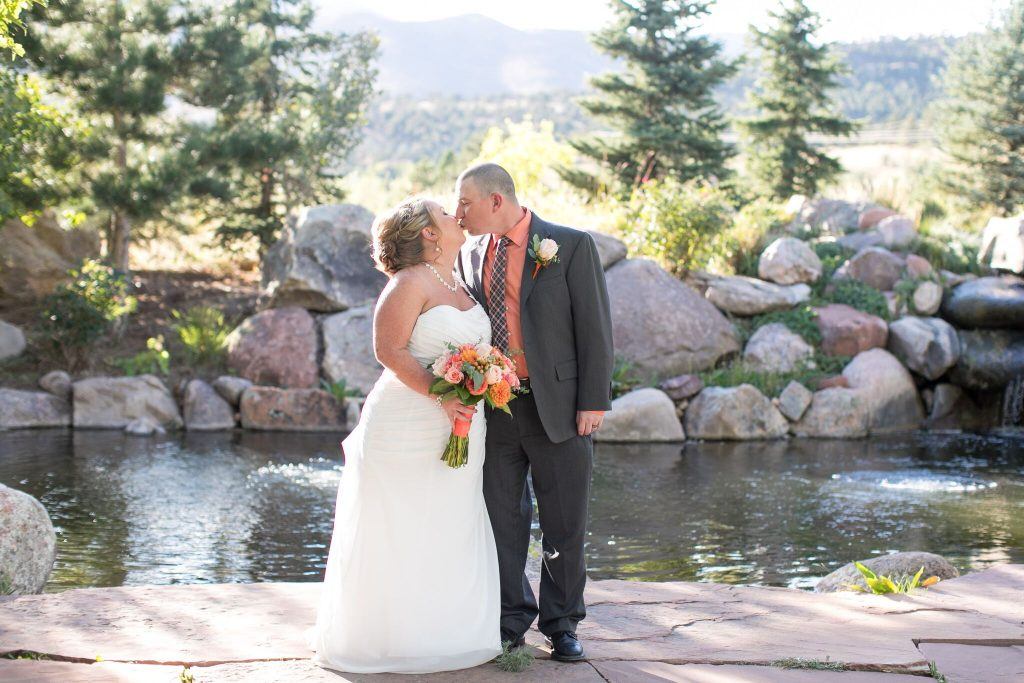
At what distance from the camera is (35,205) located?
1207cm

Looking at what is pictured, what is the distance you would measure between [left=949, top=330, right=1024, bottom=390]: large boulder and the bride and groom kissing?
36.3 ft

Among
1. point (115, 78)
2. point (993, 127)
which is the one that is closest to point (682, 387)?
point (115, 78)

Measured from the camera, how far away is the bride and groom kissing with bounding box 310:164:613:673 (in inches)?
150

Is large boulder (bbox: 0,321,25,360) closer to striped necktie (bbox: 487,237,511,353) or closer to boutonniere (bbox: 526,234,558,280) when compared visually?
striped necktie (bbox: 487,237,511,353)

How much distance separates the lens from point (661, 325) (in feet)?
43.2

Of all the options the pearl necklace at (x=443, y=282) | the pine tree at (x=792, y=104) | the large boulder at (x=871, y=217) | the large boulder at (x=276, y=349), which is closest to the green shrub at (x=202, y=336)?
the large boulder at (x=276, y=349)

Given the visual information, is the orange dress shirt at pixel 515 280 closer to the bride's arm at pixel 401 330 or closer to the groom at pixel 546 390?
the groom at pixel 546 390

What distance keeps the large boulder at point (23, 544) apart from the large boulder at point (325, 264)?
8.40m

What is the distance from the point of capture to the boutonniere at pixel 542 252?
387 centimetres

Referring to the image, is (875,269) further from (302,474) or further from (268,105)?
(268,105)

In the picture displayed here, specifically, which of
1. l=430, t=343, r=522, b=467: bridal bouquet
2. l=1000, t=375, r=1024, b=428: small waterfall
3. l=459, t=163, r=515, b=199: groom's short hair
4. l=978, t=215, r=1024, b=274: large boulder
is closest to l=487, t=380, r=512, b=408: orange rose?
l=430, t=343, r=522, b=467: bridal bouquet

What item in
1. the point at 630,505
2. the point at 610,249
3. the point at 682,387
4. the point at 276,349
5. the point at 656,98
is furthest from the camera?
the point at 656,98

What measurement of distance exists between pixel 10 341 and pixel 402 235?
10.6 m

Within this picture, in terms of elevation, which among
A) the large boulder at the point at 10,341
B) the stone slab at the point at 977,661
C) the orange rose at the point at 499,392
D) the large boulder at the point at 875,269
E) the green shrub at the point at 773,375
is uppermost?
the large boulder at the point at 875,269
